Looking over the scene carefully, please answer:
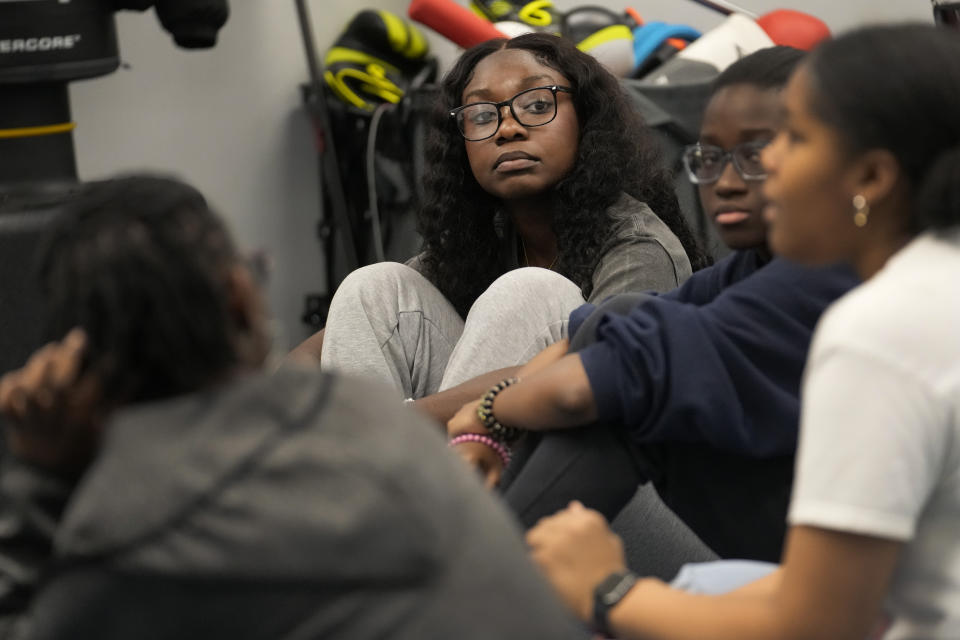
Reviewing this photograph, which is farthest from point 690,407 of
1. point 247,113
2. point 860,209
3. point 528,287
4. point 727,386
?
point 247,113

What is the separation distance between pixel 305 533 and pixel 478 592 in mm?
110

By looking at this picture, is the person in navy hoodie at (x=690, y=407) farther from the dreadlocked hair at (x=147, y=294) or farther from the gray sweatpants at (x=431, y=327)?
the dreadlocked hair at (x=147, y=294)

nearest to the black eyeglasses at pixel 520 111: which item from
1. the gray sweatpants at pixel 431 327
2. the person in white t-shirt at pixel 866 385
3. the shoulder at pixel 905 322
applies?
the gray sweatpants at pixel 431 327

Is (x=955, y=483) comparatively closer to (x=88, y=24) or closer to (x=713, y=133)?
(x=713, y=133)

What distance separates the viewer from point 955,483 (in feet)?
2.83

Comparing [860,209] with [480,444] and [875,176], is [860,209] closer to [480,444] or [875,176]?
[875,176]

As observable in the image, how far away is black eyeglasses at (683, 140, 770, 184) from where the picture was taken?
144 cm

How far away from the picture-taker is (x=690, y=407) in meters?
1.27

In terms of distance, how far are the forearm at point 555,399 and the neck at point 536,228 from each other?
0.73 meters

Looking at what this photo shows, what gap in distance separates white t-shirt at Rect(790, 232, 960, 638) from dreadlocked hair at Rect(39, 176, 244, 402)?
0.39 meters

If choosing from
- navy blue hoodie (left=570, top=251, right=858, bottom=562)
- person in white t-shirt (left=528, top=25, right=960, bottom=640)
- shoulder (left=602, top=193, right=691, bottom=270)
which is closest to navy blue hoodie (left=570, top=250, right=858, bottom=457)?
navy blue hoodie (left=570, top=251, right=858, bottom=562)

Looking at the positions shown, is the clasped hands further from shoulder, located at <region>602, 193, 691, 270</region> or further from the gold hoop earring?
the gold hoop earring

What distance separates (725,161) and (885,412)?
679mm

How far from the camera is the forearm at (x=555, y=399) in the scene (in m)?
1.31
